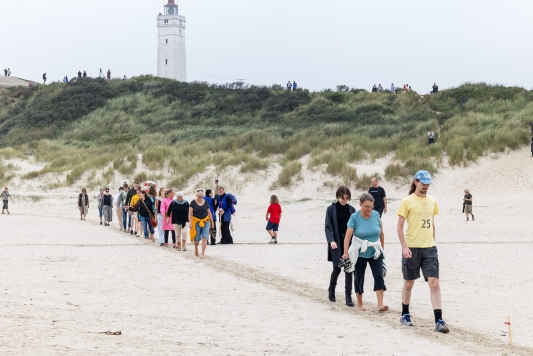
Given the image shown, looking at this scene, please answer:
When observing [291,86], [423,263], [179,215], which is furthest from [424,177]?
[291,86]

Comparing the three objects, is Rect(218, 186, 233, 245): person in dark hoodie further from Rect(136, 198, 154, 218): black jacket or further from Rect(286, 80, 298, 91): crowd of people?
Rect(286, 80, 298, 91): crowd of people

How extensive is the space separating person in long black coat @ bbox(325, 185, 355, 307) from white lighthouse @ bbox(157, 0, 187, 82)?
94136 millimetres

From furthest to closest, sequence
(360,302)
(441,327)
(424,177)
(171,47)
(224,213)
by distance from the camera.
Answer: (171,47), (224,213), (360,302), (424,177), (441,327)

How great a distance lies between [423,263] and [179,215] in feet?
30.8

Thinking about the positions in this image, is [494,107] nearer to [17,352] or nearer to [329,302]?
[329,302]

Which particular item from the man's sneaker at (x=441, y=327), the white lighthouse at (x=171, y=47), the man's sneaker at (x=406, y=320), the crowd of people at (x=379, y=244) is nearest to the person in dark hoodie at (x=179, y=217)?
the crowd of people at (x=379, y=244)

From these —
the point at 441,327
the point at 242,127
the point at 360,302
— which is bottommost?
the point at 441,327

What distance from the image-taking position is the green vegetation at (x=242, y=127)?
A: 37.8 metres

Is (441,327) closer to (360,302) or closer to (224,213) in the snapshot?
(360,302)

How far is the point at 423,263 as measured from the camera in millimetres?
8500

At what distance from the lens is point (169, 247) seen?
18.1m

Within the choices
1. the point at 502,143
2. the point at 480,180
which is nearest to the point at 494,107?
the point at 502,143

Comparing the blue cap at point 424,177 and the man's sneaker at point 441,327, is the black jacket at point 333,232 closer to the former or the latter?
the blue cap at point 424,177

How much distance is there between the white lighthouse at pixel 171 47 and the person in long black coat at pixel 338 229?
94136mm
